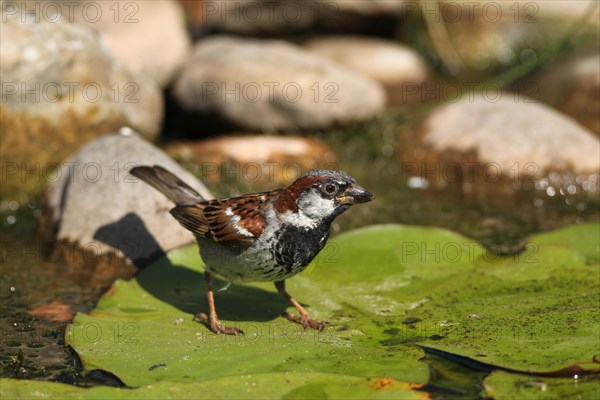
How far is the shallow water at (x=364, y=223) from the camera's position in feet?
17.4

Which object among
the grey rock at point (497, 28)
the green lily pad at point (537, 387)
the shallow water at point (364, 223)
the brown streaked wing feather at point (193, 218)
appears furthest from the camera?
the grey rock at point (497, 28)

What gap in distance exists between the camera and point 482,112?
9773 mm

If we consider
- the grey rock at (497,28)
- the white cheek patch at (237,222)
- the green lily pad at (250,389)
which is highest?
the grey rock at (497,28)

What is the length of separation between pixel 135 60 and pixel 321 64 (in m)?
2.15

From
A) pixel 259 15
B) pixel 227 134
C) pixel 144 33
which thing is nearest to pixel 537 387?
pixel 227 134

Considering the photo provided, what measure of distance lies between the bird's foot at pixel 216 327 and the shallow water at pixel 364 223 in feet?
2.78

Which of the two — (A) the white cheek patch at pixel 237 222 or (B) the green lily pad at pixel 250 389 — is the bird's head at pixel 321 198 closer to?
(A) the white cheek patch at pixel 237 222

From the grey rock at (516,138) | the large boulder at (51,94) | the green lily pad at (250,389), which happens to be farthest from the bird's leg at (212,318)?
the grey rock at (516,138)

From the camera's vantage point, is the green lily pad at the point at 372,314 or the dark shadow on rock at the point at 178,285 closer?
the green lily pad at the point at 372,314

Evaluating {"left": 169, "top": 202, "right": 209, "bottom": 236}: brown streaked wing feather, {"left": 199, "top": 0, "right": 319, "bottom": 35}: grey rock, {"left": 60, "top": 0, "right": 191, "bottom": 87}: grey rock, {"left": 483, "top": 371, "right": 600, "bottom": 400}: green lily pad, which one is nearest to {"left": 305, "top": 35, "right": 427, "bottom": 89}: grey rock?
{"left": 199, "top": 0, "right": 319, "bottom": 35}: grey rock

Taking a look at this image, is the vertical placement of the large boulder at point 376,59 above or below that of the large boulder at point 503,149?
above

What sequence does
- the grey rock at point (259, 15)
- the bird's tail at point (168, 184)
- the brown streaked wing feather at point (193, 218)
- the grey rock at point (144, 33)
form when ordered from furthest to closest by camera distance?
the grey rock at point (259, 15), the grey rock at point (144, 33), the bird's tail at point (168, 184), the brown streaked wing feather at point (193, 218)

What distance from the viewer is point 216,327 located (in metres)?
5.56

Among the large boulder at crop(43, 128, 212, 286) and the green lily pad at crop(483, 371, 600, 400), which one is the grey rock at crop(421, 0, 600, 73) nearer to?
the large boulder at crop(43, 128, 212, 286)
